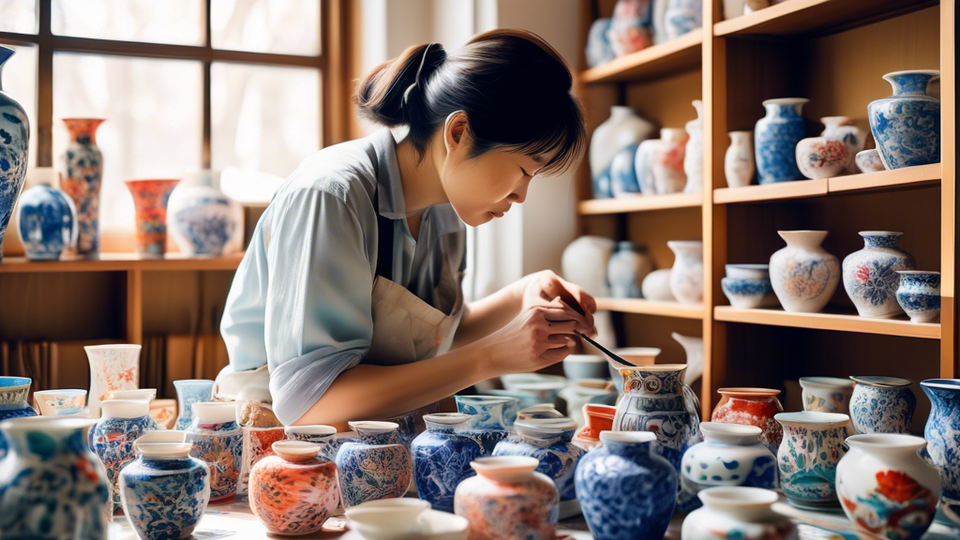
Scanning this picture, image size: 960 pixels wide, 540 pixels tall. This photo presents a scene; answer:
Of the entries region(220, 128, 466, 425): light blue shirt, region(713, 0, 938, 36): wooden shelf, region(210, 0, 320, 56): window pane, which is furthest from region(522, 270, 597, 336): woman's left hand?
region(210, 0, 320, 56): window pane

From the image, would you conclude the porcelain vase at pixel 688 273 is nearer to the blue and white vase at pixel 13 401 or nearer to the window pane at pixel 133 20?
the blue and white vase at pixel 13 401

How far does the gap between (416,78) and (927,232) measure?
4.61 ft

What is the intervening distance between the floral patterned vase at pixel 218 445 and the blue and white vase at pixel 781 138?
61.4 inches

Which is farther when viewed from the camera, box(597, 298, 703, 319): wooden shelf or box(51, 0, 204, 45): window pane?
box(51, 0, 204, 45): window pane

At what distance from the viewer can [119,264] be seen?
8.77 feet

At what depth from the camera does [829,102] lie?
2.38 metres

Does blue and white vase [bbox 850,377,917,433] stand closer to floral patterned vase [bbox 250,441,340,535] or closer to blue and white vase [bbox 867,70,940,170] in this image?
blue and white vase [bbox 867,70,940,170]

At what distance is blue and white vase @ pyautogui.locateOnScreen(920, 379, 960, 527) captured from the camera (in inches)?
52.1

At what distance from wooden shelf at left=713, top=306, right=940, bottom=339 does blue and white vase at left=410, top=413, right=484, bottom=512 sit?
1068 millimetres

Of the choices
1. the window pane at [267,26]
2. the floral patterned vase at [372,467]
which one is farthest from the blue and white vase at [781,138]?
the window pane at [267,26]

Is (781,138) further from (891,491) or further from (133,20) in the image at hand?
(133,20)

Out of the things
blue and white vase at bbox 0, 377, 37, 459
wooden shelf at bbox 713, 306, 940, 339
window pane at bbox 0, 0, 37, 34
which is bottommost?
blue and white vase at bbox 0, 377, 37, 459

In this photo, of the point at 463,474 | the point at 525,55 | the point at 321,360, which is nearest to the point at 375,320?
the point at 321,360

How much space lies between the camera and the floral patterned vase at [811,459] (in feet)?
4.41
